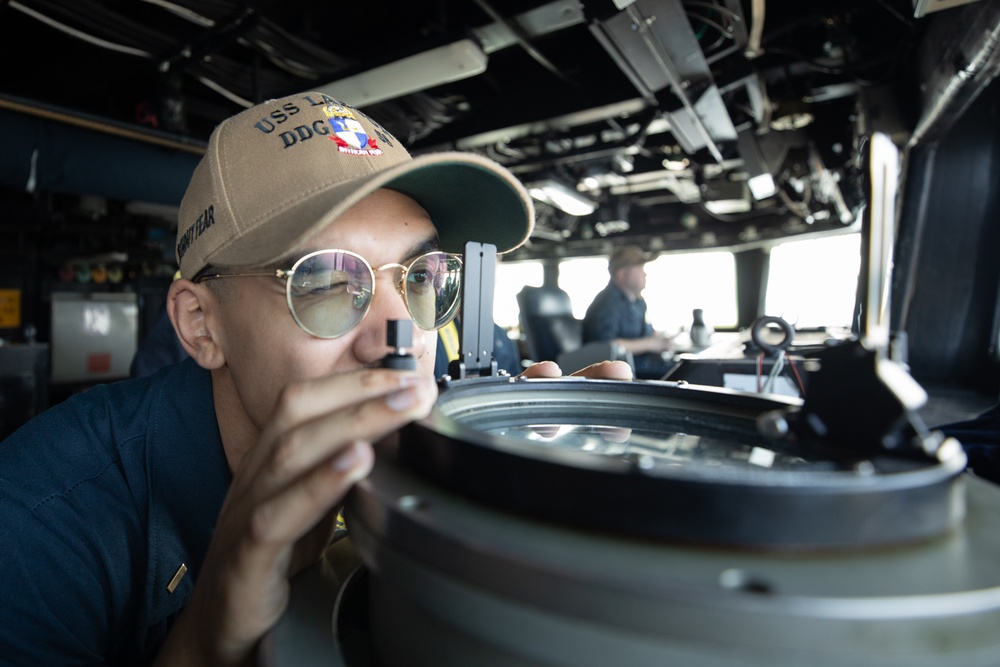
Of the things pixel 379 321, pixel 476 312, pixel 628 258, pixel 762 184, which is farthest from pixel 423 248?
pixel 628 258

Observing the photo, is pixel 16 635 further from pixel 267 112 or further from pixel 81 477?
pixel 267 112

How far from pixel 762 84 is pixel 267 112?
9.10 feet

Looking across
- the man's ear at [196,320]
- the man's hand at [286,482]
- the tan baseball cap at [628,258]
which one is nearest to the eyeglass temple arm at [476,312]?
the man's hand at [286,482]

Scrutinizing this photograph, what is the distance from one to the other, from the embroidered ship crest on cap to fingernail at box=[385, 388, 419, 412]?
587 millimetres

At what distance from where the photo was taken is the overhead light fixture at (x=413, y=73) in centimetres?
229

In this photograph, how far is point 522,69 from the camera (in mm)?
3293

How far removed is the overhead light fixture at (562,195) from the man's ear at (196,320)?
148 inches

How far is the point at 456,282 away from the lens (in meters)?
1.09

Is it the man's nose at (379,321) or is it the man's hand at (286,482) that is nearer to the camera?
the man's hand at (286,482)

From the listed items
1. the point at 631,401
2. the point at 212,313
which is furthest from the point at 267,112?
the point at 631,401

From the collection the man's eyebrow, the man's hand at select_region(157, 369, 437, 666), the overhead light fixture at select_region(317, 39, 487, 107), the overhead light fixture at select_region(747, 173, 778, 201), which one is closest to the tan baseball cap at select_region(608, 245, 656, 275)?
the overhead light fixture at select_region(747, 173, 778, 201)

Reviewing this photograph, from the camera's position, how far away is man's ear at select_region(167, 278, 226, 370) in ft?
3.12

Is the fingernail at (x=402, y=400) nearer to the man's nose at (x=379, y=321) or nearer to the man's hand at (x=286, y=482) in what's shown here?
the man's hand at (x=286, y=482)

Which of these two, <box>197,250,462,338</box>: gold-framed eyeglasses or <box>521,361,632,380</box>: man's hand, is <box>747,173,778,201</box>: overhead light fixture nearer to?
<box>521,361,632,380</box>: man's hand
